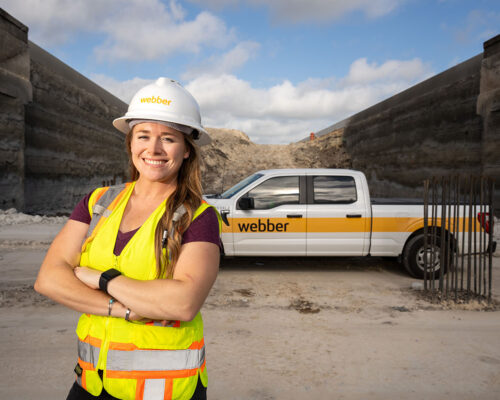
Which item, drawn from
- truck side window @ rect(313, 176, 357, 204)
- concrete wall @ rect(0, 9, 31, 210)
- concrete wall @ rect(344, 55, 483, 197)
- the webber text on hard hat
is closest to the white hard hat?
the webber text on hard hat

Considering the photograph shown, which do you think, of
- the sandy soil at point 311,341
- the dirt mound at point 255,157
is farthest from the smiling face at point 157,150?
the dirt mound at point 255,157

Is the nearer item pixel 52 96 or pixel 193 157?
pixel 193 157

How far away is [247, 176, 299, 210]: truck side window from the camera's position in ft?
22.5

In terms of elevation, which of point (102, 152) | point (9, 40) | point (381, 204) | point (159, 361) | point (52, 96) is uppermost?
point (9, 40)

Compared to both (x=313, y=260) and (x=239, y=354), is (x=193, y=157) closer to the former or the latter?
→ (x=239, y=354)

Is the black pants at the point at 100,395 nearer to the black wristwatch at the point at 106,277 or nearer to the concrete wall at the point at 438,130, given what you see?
the black wristwatch at the point at 106,277

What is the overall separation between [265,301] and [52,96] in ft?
51.2

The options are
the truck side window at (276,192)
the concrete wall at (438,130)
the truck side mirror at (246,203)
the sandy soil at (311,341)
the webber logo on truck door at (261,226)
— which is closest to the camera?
the sandy soil at (311,341)

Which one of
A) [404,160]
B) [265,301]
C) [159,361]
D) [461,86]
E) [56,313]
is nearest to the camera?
[159,361]

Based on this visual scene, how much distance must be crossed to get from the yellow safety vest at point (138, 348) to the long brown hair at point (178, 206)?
26 millimetres

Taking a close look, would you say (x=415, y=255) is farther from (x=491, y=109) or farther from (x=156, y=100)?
(x=491, y=109)

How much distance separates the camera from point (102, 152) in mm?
22906

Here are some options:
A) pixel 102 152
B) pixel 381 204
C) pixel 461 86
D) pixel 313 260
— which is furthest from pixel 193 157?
pixel 102 152

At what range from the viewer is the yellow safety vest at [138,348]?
141cm
